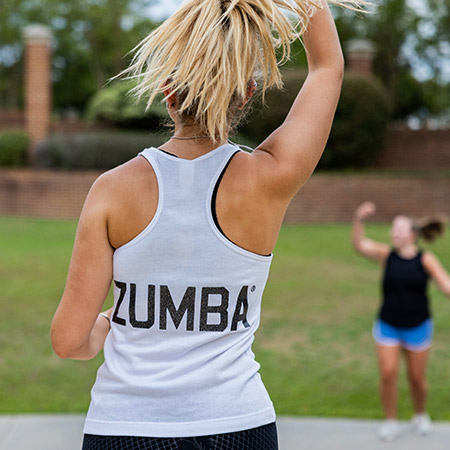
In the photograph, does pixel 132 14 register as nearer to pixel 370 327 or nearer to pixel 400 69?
pixel 400 69

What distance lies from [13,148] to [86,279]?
19465 mm

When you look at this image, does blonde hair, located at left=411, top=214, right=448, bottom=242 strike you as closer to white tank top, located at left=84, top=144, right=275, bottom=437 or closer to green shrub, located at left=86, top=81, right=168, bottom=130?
white tank top, located at left=84, top=144, right=275, bottom=437

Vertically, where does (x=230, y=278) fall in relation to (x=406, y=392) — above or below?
above

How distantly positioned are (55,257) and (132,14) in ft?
67.3

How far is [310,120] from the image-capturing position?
60.4 inches

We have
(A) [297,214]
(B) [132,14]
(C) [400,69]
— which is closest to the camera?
(A) [297,214]

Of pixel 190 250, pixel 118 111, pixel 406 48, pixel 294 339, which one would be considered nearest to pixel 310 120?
pixel 190 250

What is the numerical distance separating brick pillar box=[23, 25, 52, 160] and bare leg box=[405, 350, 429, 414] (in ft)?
55.7

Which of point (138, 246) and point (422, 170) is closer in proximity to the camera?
Answer: point (138, 246)

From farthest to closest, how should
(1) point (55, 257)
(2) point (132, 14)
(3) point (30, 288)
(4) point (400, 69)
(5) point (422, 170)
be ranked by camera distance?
(4) point (400, 69), (2) point (132, 14), (5) point (422, 170), (1) point (55, 257), (3) point (30, 288)

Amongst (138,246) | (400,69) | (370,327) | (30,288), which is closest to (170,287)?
(138,246)

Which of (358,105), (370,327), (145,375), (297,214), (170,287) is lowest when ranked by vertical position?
(297,214)

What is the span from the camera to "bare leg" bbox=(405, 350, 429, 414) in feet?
17.8

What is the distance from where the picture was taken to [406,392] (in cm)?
661
